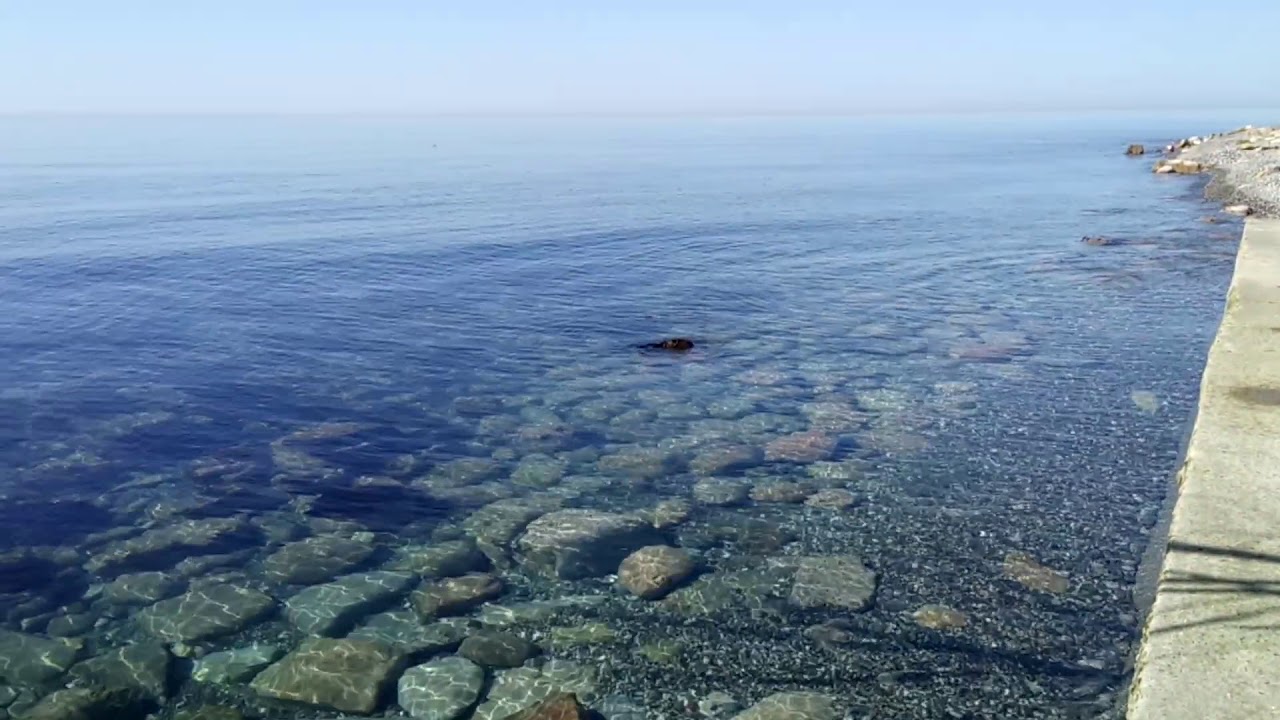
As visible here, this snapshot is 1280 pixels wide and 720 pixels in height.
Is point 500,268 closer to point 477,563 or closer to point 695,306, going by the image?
point 695,306

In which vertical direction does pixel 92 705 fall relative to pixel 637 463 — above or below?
above

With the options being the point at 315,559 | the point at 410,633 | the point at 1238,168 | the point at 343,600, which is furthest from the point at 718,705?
the point at 1238,168

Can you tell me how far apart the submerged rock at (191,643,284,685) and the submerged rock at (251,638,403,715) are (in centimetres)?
18

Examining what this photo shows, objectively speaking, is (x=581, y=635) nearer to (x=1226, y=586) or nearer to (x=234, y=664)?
(x=234, y=664)

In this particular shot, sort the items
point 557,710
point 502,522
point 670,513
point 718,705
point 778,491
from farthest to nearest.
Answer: point 778,491 < point 670,513 < point 502,522 < point 718,705 < point 557,710

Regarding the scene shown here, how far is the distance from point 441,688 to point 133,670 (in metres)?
3.34

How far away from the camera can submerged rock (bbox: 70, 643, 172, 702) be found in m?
9.95

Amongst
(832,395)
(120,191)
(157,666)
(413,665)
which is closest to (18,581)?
(157,666)

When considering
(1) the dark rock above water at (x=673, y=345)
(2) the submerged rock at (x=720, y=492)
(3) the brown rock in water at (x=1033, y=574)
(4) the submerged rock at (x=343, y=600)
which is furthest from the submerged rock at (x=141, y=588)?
(1) the dark rock above water at (x=673, y=345)

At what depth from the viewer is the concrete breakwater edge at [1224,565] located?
7.76 meters

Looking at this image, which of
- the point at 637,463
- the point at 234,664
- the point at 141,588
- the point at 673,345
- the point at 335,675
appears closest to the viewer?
the point at 335,675

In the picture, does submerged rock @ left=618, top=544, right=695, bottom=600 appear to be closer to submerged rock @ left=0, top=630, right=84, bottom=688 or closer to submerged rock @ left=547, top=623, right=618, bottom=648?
submerged rock @ left=547, top=623, right=618, bottom=648

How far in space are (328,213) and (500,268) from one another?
20633 millimetres

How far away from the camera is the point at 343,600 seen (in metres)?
11.7
